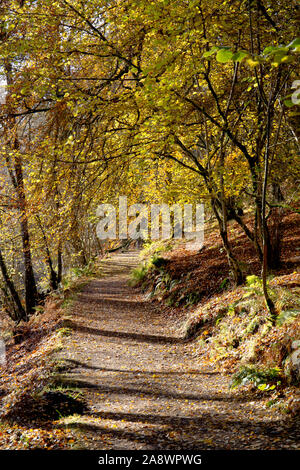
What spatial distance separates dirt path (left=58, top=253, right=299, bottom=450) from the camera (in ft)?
12.3

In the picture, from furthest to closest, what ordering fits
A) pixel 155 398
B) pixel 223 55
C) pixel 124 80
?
1. pixel 124 80
2. pixel 155 398
3. pixel 223 55

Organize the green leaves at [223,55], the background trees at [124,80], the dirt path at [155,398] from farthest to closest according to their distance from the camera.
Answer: the background trees at [124,80], the dirt path at [155,398], the green leaves at [223,55]

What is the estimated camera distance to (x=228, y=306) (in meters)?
7.25

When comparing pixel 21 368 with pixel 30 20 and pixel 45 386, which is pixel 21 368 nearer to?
pixel 45 386

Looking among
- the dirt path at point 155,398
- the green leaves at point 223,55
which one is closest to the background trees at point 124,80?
the dirt path at point 155,398

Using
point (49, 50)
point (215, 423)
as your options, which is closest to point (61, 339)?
point (215, 423)

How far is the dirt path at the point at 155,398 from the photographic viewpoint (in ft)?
12.3

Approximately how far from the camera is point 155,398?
5.11 m

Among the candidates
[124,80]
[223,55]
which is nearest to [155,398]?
[223,55]

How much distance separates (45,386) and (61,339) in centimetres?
258

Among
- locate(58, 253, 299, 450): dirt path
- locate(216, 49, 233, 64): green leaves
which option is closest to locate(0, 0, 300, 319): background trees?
locate(58, 253, 299, 450): dirt path

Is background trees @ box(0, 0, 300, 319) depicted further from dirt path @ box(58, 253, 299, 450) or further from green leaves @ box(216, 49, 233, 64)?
green leaves @ box(216, 49, 233, 64)

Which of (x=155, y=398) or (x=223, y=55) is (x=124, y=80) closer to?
(x=223, y=55)

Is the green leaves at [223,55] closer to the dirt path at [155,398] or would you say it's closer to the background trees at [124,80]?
the background trees at [124,80]
